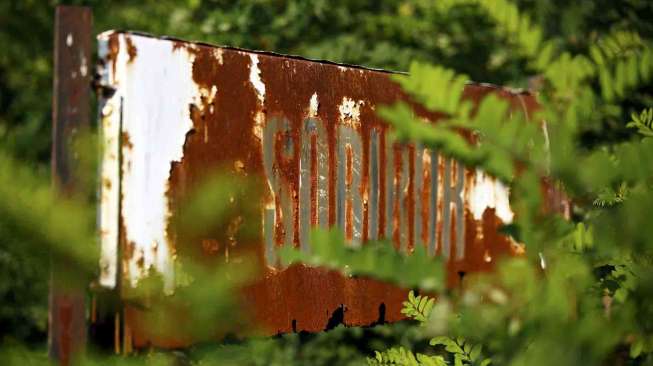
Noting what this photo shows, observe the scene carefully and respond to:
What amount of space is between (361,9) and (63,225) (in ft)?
14.9

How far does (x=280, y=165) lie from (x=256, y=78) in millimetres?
208

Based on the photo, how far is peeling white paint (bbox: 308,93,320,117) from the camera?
6.71 ft

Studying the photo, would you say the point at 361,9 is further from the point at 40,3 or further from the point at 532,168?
the point at 532,168

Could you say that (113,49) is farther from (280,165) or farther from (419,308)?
(419,308)

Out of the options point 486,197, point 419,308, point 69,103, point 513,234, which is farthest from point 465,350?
point 486,197

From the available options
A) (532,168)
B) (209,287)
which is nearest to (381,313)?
(532,168)

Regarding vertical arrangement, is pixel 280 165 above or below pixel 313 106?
below

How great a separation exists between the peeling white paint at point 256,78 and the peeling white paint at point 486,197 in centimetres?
97

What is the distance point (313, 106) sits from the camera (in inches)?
80.9

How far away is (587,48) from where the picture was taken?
3998mm

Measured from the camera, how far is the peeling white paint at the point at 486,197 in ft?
8.79

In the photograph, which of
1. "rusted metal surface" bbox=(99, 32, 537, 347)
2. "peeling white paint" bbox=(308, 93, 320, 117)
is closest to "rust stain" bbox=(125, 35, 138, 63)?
"rusted metal surface" bbox=(99, 32, 537, 347)

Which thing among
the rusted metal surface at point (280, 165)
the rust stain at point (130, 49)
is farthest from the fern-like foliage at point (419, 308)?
the rust stain at point (130, 49)

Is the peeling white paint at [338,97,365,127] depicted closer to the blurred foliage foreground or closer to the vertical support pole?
the vertical support pole
